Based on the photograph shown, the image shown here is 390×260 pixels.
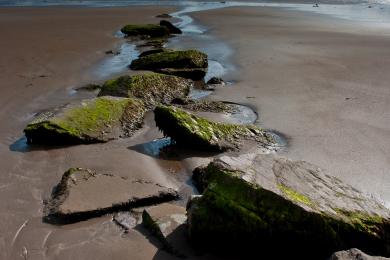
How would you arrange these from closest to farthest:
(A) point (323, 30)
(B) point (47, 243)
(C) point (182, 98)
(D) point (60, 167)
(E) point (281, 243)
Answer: (E) point (281, 243), (B) point (47, 243), (D) point (60, 167), (C) point (182, 98), (A) point (323, 30)

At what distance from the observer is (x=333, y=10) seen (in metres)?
28.3

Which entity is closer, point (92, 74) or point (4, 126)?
point (4, 126)

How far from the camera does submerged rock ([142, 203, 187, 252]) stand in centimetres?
439

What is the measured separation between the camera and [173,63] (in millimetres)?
11734

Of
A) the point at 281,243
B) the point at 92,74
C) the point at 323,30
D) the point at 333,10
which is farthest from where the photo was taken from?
the point at 333,10

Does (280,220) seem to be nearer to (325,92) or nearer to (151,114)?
(151,114)

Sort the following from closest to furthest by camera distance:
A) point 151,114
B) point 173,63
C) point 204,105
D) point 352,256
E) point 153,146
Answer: point 352,256
point 153,146
point 151,114
point 204,105
point 173,63

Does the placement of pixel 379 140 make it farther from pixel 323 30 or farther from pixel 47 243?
pixel 323 30

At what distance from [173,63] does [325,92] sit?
3791 millimetres

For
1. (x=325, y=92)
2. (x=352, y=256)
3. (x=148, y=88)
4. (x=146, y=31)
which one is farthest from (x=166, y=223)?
(x=146, y=31)

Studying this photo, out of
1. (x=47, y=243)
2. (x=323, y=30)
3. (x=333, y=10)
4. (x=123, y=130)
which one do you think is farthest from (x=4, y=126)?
(x=333, y=10)

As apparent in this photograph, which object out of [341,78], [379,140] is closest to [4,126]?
[379,140]

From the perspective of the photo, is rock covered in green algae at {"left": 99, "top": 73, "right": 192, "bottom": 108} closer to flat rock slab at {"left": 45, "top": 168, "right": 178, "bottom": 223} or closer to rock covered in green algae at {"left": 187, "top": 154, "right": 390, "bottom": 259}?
flat rock slab at {"left": 45, "top": 168, "right": 178, "bottom": 223}

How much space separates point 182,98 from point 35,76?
381cm
